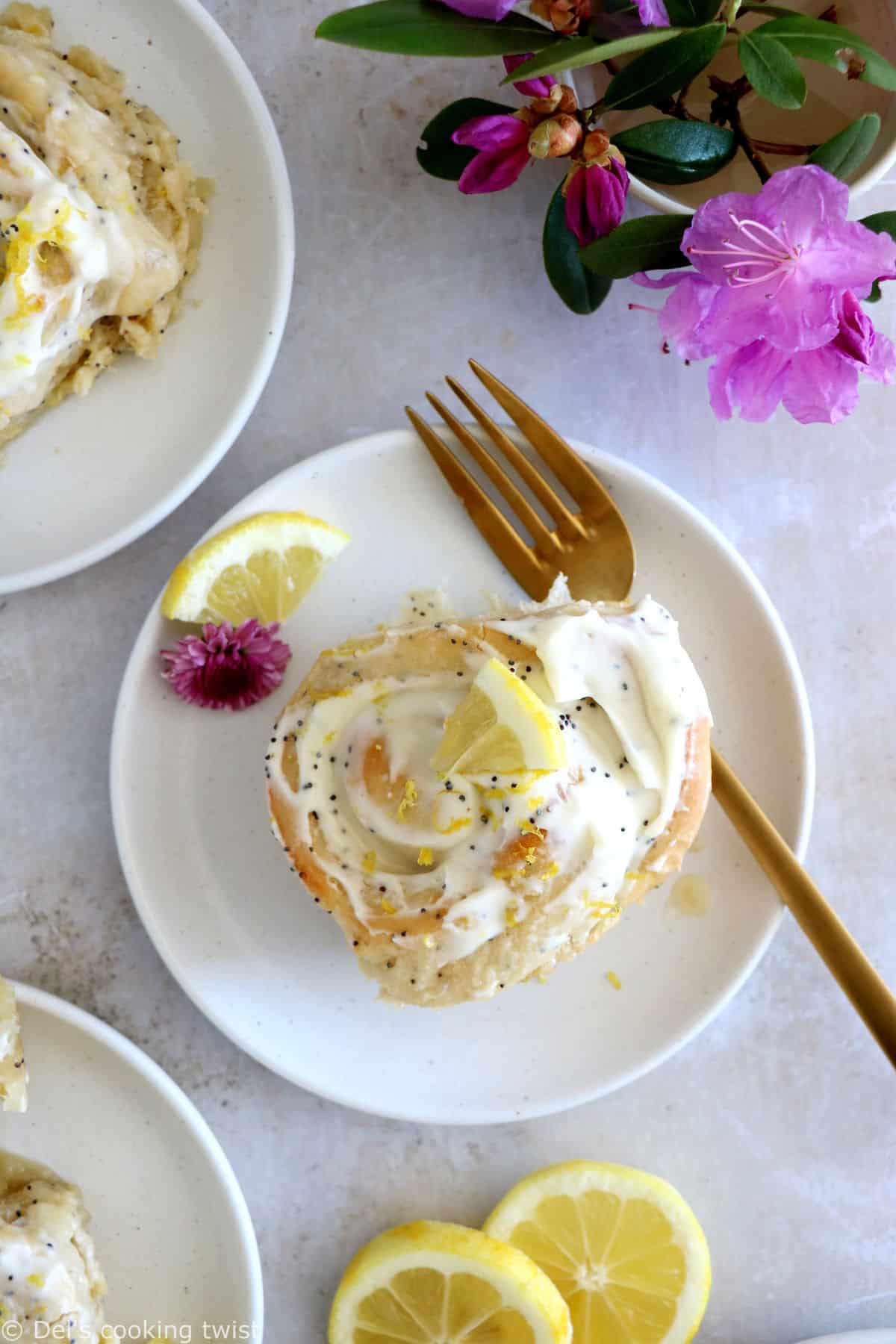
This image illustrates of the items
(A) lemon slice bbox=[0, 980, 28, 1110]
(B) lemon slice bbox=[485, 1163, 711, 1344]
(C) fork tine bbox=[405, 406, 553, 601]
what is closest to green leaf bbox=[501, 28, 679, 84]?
(C) fork tine bbox=[405, 406, 553, 601]

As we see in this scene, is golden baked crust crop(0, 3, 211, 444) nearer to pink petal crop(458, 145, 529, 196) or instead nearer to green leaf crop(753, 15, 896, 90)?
pink petal crop(458, 145, 529, 196)

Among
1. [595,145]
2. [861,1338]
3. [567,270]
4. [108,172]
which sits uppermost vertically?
[108,172]

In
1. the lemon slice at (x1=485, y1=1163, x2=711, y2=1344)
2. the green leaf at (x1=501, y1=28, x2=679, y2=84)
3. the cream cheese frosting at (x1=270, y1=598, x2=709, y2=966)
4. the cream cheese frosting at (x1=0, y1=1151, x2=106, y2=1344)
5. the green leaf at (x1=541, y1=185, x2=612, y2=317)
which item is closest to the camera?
the green leaf at (x1=501, y1=28, x2=679, y2=84)

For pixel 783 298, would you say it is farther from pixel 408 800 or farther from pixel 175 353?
pixel 175 353

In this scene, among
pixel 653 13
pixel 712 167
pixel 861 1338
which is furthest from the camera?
pixel 861 1338

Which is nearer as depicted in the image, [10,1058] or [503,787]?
[503,787]

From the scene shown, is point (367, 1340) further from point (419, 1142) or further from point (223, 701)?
point (223, 701)

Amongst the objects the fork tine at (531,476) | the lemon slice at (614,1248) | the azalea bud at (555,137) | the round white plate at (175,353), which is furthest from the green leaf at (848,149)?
the lemon slice at (614,1248)

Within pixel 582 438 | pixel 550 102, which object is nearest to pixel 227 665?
pixel 582 438
